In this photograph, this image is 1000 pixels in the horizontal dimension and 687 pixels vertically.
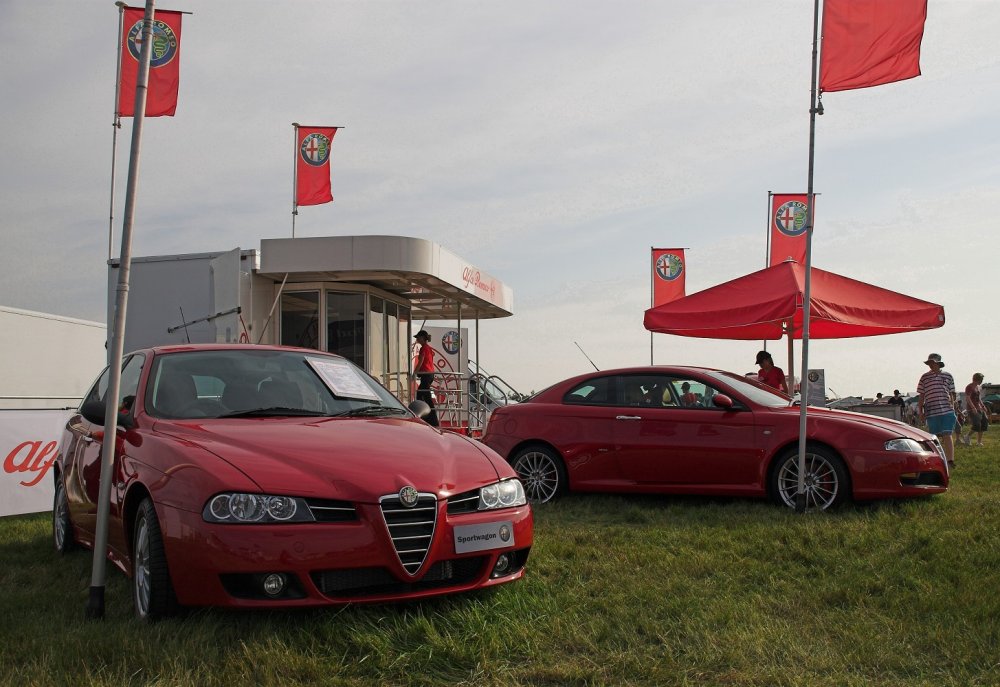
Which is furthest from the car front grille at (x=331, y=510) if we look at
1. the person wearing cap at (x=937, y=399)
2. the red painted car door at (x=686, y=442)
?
the person wearing cap at (x=937, y=399)

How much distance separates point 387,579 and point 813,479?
5006mm

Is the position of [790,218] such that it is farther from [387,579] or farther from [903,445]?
[387,579]

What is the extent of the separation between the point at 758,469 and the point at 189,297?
927 cm

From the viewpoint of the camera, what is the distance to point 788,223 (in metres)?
19.3

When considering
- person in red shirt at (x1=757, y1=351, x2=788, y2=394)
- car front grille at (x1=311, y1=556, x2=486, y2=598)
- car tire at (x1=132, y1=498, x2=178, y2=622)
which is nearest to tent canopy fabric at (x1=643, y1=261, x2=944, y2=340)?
person in red shirt at (x1=757, y1=351, x2=788, y2=394)

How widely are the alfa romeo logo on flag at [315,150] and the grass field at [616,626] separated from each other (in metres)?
13.3

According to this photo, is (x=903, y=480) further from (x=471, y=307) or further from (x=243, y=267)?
(x=471, y=307)

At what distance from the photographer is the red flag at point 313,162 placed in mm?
18953

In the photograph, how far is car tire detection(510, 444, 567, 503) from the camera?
916 centimetres

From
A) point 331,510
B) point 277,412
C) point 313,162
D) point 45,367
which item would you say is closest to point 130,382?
point 277,412

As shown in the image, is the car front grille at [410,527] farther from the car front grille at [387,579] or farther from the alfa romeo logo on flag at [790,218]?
the alfa romeo logo on flag at [790,218]

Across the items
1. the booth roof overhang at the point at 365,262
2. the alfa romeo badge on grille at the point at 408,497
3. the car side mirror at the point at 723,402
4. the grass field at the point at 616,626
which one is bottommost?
the grass field at the point at 616,626

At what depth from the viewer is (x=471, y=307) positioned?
1902cm

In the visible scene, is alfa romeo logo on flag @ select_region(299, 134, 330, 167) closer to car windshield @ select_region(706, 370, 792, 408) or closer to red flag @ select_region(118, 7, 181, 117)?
red flag @ select_region(118, 7, 181, 117)
